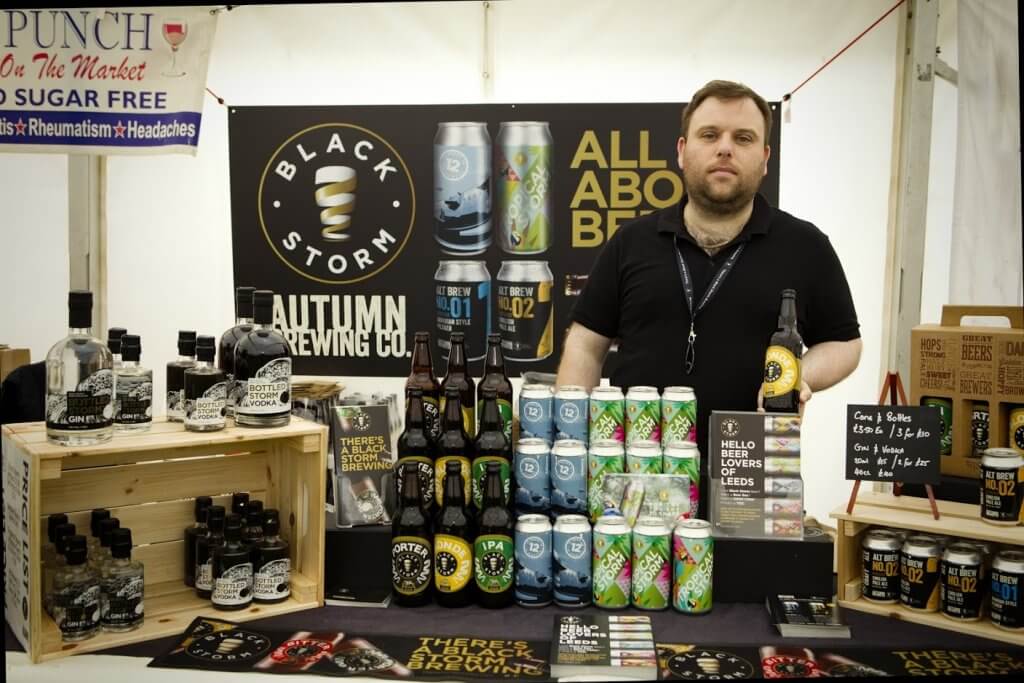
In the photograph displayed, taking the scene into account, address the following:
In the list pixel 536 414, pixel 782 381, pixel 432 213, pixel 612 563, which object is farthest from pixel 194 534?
pixel 432 213

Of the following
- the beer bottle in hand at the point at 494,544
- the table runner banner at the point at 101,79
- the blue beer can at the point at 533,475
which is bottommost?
the beer bottle in hand at the point at 494,544

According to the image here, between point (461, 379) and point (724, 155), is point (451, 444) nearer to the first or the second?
point (461, 379)

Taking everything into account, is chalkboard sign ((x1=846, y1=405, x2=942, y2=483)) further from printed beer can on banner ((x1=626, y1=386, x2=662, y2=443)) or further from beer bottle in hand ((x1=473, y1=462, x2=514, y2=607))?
beer bottle in hand ((x1=473, y1=462, x2=514, y2=607))


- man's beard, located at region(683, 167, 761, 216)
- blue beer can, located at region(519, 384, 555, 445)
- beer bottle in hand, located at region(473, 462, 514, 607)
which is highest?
man's beard, located at region(683, 167, 761, 216)

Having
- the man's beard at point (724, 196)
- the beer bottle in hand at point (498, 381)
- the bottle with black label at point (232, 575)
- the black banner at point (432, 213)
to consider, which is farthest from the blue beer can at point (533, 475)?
the black banner at point (432, 213)

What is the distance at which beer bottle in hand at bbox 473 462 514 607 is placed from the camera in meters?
1.79

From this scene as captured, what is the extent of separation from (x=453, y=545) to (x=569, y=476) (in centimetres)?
26

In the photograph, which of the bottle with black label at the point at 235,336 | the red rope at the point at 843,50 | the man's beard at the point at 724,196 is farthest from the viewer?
the red rope at the point at 843,50

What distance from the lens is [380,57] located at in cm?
362

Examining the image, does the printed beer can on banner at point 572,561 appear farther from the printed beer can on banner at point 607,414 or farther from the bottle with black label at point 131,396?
the bottle with black label at point 131,396

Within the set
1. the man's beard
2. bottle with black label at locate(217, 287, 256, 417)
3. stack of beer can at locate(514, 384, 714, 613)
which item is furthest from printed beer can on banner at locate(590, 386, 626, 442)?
the man's beard

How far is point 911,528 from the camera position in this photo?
6.36 ft

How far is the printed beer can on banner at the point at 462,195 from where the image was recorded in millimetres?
3713

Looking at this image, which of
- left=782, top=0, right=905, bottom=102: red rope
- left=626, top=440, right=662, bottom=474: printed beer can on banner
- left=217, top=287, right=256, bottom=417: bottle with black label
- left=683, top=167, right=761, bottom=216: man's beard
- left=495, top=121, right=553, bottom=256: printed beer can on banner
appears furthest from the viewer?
left=495, top=121, right=553, bottom=256: printed beer can on banner
